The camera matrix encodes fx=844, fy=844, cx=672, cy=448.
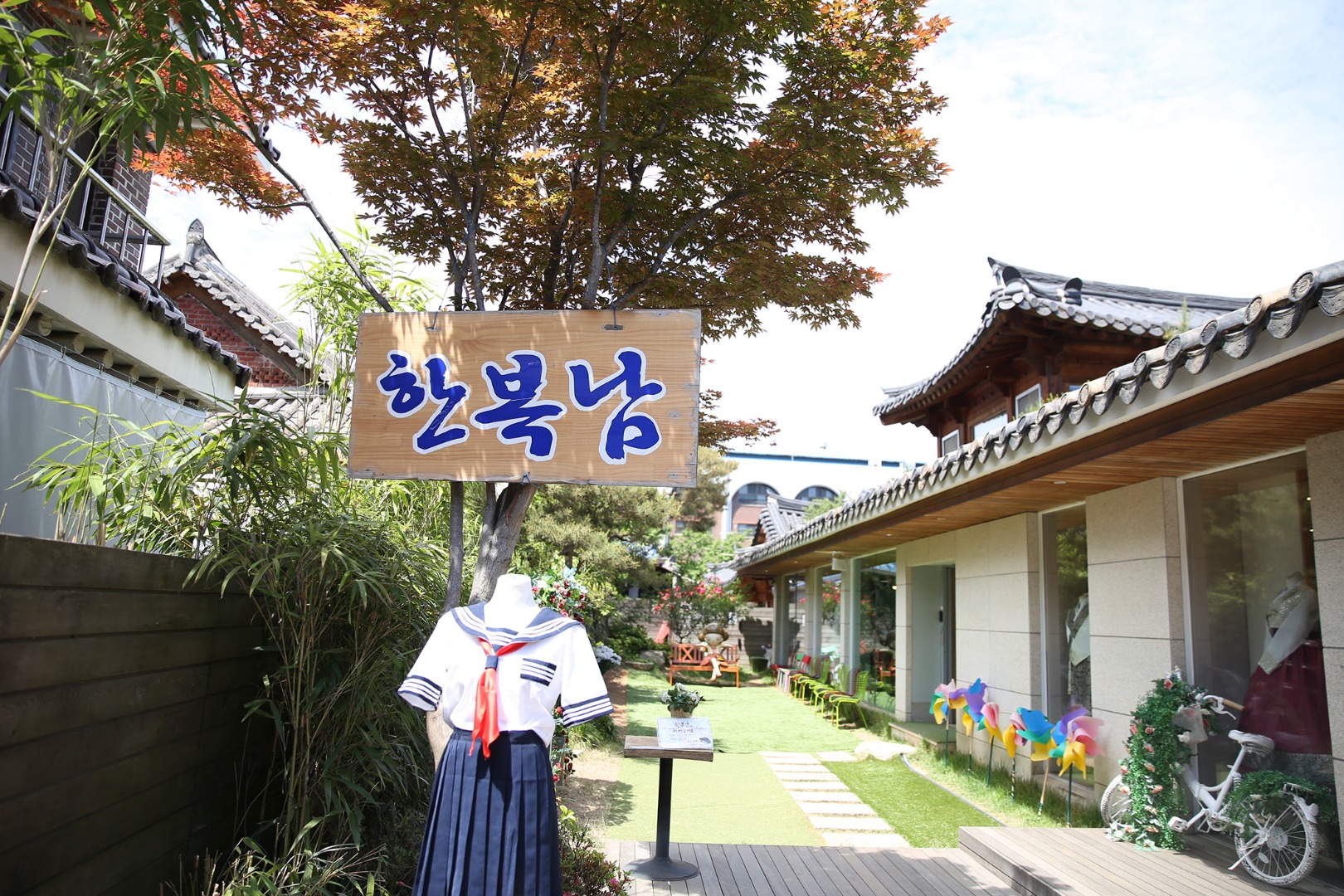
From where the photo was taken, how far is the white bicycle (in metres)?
4.05

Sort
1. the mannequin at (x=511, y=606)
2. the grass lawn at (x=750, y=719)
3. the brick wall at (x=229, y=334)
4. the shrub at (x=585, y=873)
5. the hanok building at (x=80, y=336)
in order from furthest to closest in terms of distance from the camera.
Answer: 1. the brick wall at (x=229, y=334)
2. the grass lawn at (x=750, y=719)
3. the hanok building at (x=80, y=336)
4. the shrub at (x=585, y=873)
5. the mannequin at (x=511, y=606)

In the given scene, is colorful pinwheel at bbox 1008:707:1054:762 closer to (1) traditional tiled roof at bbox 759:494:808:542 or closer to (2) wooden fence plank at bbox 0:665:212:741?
(2) wooden fence plank at bbox 0:665:212:741

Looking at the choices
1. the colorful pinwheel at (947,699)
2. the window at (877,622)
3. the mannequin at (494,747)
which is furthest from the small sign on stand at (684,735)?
the window at (877,622)

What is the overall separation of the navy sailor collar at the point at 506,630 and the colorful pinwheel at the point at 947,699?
232 inches

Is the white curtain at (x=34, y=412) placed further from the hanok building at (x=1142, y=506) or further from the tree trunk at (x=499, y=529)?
the hanok building at (x=1142, y=506)

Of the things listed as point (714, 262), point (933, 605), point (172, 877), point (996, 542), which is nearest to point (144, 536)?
point (172, 877)

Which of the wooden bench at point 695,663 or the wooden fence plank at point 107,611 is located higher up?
the wooden fence plank at point 107,611

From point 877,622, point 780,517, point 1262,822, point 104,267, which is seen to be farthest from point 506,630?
point 780,517

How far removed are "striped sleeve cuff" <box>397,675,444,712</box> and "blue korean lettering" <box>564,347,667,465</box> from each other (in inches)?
41.5

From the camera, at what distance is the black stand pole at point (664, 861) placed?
457 centimetres

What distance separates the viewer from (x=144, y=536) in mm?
3477

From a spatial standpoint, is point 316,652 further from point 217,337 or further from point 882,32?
point 217,337

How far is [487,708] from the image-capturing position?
9.20ft

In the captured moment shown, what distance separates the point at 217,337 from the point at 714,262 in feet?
31.5
